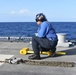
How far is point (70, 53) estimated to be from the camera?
984cm

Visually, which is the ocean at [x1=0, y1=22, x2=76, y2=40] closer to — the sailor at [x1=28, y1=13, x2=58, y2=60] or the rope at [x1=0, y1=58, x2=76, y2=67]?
the sailor at [x1=28, y1=13, x2=58, y2=60]

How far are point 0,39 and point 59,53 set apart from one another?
478cm

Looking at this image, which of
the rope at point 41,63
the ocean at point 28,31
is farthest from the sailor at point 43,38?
the ocean at point 28,31

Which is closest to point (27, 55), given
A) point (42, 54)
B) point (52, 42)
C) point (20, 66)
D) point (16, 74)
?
point (42, 54)

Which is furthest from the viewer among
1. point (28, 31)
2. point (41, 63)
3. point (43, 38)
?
point (28, 31)

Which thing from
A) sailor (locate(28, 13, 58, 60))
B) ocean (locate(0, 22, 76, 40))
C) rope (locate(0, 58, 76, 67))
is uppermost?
sailor (locate(28, 13, 58, 60))

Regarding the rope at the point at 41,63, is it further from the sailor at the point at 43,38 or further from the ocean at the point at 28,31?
the ocean at the point at 28,31

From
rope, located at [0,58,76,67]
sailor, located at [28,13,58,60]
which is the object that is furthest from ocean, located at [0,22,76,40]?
rope, located at [0,58,76,67]

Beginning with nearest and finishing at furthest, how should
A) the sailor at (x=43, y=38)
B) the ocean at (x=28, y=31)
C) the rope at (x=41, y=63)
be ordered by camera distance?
the rope at (x=41, y=63) → the sailor at (x=43, y=38) → the ocean at (x=28, y=31)

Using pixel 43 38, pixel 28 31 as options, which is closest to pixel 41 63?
pixel 43 38

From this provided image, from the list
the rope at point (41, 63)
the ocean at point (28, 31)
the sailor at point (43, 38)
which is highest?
the sailor at point (43, 38)

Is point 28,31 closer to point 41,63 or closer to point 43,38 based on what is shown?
point 43,38

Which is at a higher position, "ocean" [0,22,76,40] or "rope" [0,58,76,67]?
"rope" [0,58,76,67]

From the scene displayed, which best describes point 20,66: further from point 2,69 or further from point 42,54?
point 42,54
